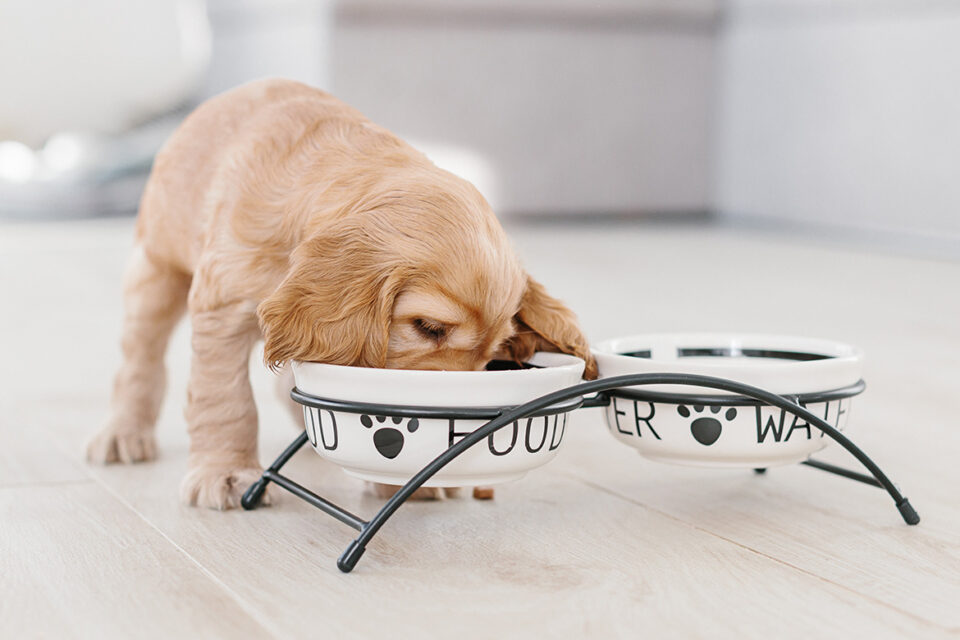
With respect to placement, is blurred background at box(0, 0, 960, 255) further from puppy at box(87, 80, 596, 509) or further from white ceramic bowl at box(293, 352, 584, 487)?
white ceramic bowl at box(293, 352, 584, 487)

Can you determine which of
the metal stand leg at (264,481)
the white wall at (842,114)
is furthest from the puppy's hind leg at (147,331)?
the white wall at (842,114)

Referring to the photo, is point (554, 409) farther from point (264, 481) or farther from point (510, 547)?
point (264, 481)

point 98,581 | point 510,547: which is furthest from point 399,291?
point 98,581

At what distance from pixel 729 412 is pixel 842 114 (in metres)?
4.72

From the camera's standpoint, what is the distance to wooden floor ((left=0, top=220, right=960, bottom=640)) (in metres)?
1.16

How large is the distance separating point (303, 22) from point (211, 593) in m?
5.30

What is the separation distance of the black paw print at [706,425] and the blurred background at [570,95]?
410 cm

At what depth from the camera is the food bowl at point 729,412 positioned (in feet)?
4.71

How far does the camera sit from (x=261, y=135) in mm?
1770

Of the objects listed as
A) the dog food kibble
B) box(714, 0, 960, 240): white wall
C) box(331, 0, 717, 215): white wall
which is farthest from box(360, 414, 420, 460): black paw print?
box(331, 0, 717, 215): white wall

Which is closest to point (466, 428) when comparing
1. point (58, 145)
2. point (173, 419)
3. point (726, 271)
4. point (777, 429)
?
point (777, 429)

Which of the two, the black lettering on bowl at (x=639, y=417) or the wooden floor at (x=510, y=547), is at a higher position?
the black lettering on bowl at (x=639, y=417)

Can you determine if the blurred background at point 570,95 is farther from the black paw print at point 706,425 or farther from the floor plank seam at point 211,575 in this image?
the floor plank seam at point 211,575

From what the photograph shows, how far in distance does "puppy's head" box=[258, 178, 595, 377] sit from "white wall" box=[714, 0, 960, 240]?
4.20 meters
